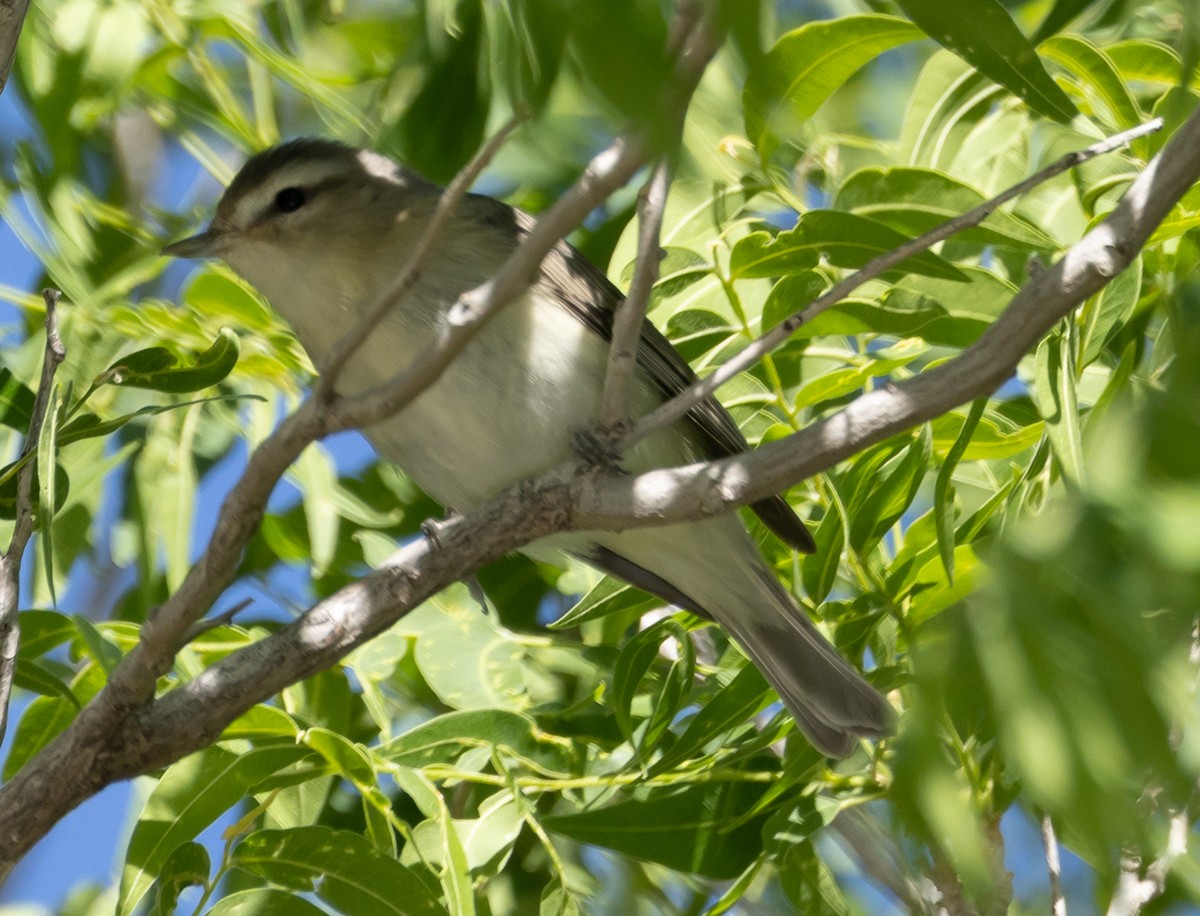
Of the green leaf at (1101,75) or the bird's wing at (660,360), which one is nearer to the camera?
the green leaf at (1101,75)

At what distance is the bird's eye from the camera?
3.44 meters

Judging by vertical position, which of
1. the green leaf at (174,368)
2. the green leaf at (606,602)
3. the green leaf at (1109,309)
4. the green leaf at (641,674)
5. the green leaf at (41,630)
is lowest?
the green leaf at (606,602)

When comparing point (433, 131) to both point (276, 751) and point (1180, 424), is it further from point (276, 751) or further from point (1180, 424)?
point (1180, 424)

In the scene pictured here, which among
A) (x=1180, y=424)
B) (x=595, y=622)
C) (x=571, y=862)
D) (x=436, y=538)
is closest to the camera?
(x=1180, y=424)

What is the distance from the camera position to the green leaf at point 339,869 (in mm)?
2186

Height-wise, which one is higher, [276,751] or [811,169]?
[811,169]

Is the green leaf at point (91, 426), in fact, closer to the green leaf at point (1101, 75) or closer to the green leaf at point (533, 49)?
the green leaf at point (1101, 75)

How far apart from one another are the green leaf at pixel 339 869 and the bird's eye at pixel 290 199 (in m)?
1.70

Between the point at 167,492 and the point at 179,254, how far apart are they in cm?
62

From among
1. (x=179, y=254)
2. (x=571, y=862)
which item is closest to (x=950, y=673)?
(x=571, y=862)

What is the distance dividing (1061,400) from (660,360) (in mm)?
1198

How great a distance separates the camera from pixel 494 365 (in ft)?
10.2

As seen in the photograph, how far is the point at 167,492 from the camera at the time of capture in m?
3.08

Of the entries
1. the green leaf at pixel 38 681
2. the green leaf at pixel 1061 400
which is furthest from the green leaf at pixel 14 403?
the green leaf at pixel 1061 400
